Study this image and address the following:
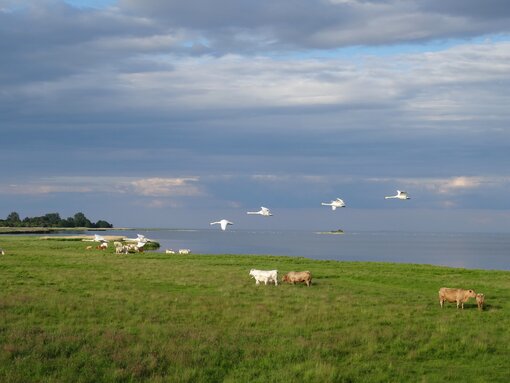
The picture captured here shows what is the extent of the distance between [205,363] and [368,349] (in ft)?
15.4

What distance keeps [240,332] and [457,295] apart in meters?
10.7

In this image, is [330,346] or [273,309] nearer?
[330,346]

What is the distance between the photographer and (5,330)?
59.3 ft

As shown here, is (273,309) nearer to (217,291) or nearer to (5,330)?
(217,291)

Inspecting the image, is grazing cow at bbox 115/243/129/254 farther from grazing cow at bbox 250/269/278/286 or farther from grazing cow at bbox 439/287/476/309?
grazing cow at bbox 439/287/476/309

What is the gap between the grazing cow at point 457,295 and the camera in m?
25.0

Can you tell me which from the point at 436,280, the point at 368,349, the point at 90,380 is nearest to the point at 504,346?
the point at 368,349

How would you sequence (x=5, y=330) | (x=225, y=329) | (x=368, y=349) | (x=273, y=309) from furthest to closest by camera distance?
(x=273, y=309)
(x=225, y=329)
(x=5, y=330)
(x=368, y=349)

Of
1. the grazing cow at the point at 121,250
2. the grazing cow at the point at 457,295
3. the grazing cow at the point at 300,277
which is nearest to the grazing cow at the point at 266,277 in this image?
the grazing cow at the point at 300,277

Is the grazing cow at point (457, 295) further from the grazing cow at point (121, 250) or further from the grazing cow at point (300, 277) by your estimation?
the grazing cow at point (121, 250)

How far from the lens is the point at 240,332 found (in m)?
19.0

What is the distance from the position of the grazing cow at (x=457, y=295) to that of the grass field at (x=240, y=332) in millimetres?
567

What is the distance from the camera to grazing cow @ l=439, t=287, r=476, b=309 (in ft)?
82.2

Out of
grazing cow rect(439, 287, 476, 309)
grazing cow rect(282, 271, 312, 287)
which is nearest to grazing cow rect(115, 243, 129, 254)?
grazing cow rect(282, 271, 312, 287)
